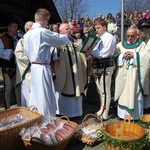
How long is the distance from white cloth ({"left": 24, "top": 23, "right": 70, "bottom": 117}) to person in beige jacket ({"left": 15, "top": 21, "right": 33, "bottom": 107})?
442 mm

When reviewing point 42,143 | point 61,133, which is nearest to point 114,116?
point 61,133

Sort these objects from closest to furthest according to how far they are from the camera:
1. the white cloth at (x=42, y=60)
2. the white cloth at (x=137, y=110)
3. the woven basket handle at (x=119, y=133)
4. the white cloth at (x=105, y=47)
A: the woven basket handle at (x=119, y=133)
the white cloth at (x=42, y=60)
the white cloth at (x=105, y=47)
the white cloth at (x=137, y=110)

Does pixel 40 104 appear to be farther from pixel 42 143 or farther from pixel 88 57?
pixel 88 57

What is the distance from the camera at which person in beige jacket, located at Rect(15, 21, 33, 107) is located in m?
4.39

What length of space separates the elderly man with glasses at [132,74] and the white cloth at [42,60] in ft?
4.06

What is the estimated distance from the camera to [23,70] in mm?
4473

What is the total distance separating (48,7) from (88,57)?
2.95 m

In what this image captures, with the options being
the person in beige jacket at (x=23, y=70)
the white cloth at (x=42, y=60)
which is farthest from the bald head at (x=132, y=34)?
the person in beige jacket at (x=23, y=70)

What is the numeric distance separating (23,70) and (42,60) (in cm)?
72

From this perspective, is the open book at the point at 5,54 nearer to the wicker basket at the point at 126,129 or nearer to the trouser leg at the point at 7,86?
the trouser leg at the point at 7,86

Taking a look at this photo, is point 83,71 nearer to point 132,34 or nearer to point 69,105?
point 69,105

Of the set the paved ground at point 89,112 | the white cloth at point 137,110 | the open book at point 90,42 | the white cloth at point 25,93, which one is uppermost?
the open book at point 90,42

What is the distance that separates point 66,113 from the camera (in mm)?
4824

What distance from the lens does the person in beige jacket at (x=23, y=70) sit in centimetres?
439
